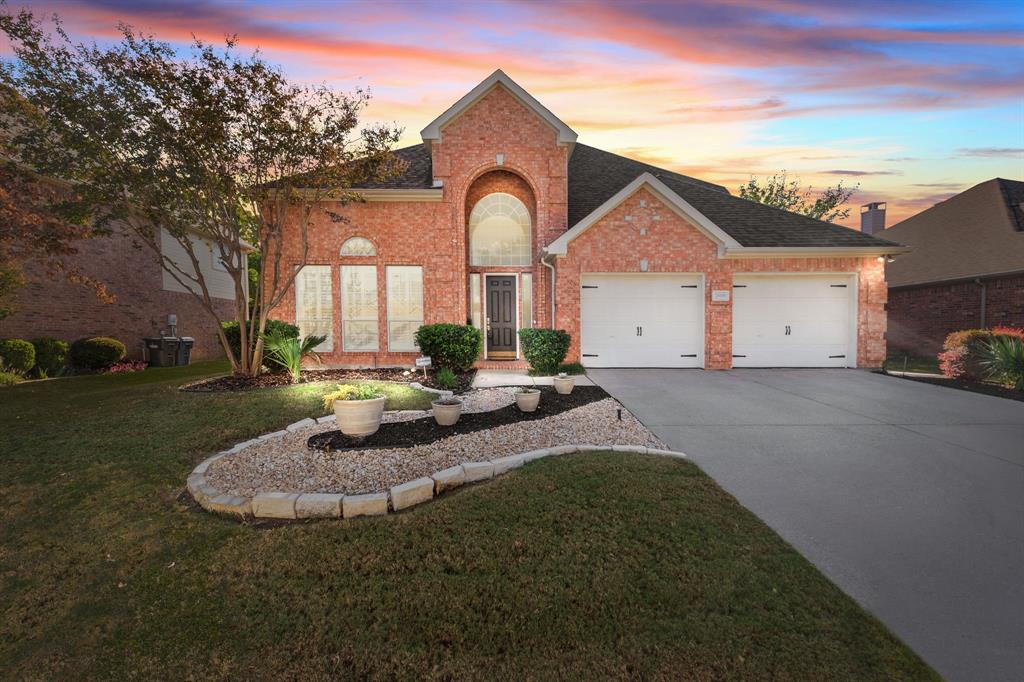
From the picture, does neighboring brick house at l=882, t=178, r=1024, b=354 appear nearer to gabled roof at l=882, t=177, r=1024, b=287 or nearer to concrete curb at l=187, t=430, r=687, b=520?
gabled roof at l=882, t=177, r=1024, b=287

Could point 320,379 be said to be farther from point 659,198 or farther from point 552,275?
point 659,198

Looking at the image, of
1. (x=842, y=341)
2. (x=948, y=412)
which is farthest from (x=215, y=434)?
(x=842, y=341)

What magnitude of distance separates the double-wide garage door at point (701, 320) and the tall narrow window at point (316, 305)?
7.25 meters

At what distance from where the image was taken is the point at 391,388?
873 centimetres

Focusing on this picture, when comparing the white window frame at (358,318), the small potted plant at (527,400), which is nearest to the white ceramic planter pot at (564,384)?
the small potted plant at (527,400)

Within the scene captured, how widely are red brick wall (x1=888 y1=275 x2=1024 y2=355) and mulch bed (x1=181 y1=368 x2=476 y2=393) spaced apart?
1658 cm

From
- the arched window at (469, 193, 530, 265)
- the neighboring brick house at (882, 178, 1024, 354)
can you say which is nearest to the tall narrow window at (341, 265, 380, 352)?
the arched window at (469, 193, 530, 265)

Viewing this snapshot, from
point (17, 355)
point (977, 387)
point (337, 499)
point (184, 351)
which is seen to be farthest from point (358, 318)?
point (977, 387)

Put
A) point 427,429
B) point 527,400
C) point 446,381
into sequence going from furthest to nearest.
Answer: point 446,381 → point 527,400 → point 427,429

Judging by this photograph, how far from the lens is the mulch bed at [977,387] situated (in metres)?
8.47

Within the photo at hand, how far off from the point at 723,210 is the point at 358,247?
37.4 feet

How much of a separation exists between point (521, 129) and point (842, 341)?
35.2 ft

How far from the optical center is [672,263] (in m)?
11.5

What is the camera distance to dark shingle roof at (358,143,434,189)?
40.4 feet
